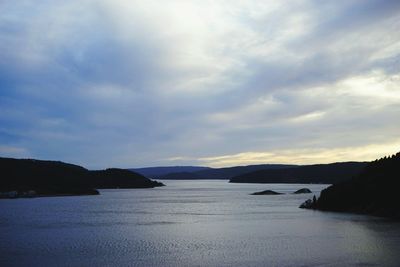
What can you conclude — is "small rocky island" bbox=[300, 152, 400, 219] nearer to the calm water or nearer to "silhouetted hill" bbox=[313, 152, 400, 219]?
"silhouetted hill" bbox=[313, 152, 400, 219]

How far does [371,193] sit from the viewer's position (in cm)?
9212

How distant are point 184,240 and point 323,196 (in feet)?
190

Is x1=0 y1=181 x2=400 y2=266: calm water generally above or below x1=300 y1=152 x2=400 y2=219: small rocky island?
below

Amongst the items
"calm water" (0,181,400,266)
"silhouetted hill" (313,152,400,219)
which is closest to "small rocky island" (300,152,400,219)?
"silhouetted hill" (313,152,400,219)

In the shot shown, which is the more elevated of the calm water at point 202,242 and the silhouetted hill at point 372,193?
the silhouetted hill at point 372,193

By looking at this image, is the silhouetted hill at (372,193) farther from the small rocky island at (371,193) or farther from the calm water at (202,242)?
the calm water at (202,242)

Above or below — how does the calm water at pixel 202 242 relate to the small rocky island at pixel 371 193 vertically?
below

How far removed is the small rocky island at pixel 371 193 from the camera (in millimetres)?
84125

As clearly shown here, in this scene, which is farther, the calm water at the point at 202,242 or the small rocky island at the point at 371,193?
the small rocky island at the point at 371,193

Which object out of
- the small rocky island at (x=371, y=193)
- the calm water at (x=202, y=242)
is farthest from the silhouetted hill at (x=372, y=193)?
the calm water at (x=202, y=242)

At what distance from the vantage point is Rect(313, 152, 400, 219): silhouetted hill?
84.1 meters

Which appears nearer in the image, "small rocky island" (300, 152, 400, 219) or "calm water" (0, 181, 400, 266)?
"calm water" (0, 181, 400, 266)

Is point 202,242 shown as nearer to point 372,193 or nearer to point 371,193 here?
point 372,193

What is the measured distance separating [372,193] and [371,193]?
15.1 inches
